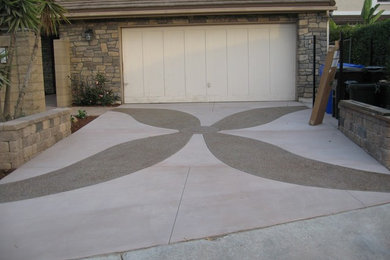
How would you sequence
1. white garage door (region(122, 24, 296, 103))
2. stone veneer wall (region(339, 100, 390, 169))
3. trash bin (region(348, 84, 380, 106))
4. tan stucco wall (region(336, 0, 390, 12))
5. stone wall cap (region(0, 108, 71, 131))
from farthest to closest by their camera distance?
1. tan stucco wall (region(336, 0, 390, 12))
2. white garage door (region(122, 24, 296, 103))
3. trash bin (region(348, 84, 380, 106))
4. stone wall cap (region(0, 108, 71, 131))
5. stone veneer wall (region(339, 100, 390, 169))

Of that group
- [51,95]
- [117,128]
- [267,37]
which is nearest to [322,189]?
[117,128]

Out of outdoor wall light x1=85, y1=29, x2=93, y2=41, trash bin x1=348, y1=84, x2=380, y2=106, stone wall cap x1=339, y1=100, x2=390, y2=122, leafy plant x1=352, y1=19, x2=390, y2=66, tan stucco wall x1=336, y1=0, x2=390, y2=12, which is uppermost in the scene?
tan stucco wall x1=336, y1=0, x2=390, y2=12

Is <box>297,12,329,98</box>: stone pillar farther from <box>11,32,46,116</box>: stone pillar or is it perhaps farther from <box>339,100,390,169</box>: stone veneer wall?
<box>11,32,46,116</box>: stone pillar

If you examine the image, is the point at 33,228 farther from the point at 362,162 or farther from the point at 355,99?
the point at 355,99

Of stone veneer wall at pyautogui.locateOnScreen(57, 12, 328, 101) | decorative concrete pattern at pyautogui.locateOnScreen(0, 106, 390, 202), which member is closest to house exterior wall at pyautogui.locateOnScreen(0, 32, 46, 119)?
stone veneer wall at pyautogui.locateOnScreen(57, 12, 328, 101)

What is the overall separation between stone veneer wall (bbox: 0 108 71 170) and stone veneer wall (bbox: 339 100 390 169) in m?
5.45

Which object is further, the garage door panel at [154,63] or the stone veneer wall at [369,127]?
the garage door panel at [154,63]

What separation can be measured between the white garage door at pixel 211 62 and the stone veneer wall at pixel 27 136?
5.00 m

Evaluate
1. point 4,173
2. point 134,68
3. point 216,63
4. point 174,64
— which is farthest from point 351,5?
point 4,173

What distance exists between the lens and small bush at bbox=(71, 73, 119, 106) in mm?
12531

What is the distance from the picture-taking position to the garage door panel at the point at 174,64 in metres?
12.7

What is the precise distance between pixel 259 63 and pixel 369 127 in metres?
6.38

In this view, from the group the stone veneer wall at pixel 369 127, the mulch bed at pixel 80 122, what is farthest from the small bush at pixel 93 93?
the stone veneer wall at pixel 369 127

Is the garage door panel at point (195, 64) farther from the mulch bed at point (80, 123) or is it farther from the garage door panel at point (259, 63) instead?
the mulch bed at point (80, 123)
